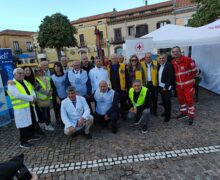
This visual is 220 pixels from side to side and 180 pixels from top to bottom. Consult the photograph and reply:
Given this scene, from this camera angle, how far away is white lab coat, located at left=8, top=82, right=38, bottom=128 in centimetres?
396

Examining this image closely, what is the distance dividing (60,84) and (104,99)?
1.12m

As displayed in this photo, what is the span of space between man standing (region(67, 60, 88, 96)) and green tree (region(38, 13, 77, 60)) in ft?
83.7

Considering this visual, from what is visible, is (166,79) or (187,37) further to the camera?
(187,37)

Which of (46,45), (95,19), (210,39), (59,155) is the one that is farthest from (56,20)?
(59,155)

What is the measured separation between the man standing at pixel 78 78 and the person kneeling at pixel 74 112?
516 millimetres

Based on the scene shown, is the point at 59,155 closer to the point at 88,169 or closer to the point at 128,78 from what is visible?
the point at 88,169

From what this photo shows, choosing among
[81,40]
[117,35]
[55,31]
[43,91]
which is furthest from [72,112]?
[81,40]

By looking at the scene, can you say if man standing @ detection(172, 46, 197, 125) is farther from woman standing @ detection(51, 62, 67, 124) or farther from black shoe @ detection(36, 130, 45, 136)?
black shoe @ detection(36, 130, 45, 136)

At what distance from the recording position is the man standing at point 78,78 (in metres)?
4.75

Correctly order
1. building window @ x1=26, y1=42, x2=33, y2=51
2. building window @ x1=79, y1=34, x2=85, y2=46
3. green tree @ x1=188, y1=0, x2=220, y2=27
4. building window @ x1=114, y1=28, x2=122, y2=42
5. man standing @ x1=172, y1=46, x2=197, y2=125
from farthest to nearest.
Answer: building window @ x1=26, y1=42, x2=33, y2=51
building window @ x1=79, y1=34, x2=85, y2=46
building window @ x1=114, y1=28, x2=122, y2=42
green tree @ x1=188, y1=0, x2=220, y2=27
man standing @ x1=172, y1=46, x2=197, y2=125

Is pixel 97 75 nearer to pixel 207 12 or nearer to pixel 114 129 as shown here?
pixel 114 129

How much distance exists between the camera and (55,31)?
93.0 feet

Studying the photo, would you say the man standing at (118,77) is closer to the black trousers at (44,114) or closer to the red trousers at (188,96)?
the red trousers at (188,96)

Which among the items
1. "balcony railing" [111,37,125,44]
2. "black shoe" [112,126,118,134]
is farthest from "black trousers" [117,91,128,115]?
"balcony railing" [111,37,125,44]
